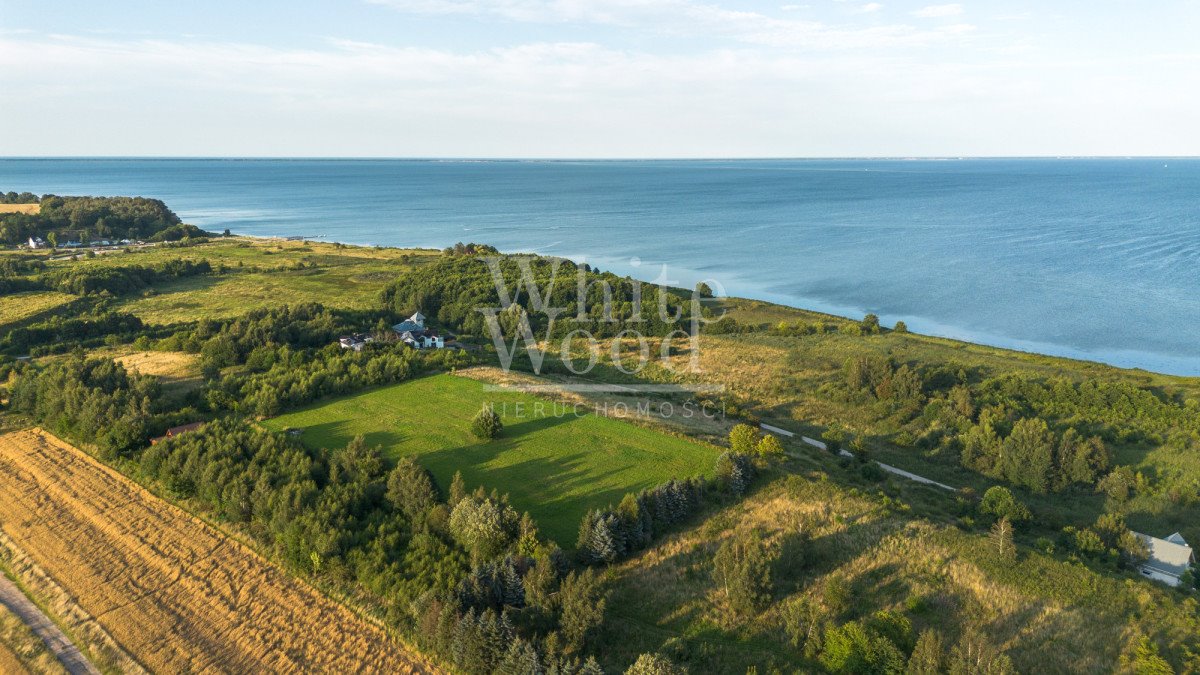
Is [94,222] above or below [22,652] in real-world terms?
above

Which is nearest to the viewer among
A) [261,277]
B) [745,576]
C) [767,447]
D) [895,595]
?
[745,576]

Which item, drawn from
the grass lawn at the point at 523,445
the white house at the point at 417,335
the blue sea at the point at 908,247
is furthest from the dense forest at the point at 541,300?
the grass lawn at the point at 523,445

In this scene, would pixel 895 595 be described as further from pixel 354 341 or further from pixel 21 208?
pixel 21 208

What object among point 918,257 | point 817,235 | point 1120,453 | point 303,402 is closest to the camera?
point 1120,453

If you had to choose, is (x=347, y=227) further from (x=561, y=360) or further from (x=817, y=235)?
(x=561, y=360)

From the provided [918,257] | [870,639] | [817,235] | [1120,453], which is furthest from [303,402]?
[817,235]

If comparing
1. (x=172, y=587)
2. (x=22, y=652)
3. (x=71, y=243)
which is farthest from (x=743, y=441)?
(x=71, y=243)
